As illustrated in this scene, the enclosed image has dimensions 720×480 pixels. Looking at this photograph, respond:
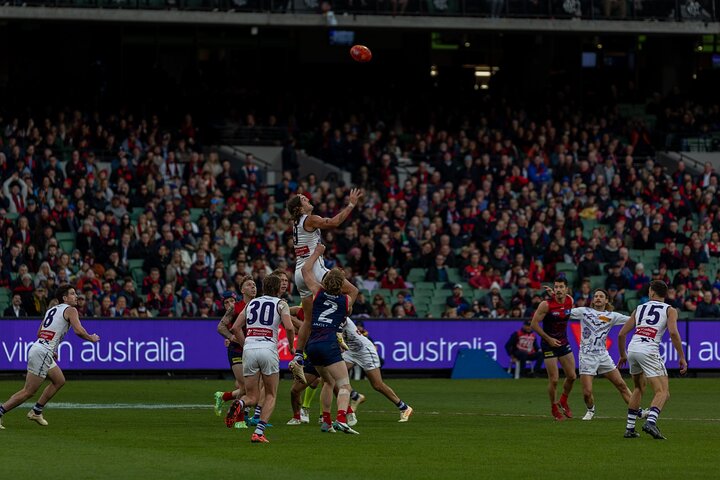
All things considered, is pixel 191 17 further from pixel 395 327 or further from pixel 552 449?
pixel 552 449

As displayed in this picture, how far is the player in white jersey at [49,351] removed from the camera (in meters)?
19.2

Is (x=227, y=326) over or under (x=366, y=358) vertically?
over

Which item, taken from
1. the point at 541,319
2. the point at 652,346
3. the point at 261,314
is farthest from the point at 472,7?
the point at 261,314

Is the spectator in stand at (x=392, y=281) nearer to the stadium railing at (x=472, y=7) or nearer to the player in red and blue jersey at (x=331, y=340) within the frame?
the stadium railing at (x=472, y=7)

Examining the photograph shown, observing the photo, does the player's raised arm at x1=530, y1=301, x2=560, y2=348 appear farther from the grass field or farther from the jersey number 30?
the jersey number 30

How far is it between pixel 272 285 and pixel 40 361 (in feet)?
A: 12.9

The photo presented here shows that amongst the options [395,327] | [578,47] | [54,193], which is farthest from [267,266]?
[578,47]

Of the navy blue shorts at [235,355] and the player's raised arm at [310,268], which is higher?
the player's raised arm at [310,268]

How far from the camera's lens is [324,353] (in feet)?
59.8

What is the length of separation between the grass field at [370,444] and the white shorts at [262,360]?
2.91ft

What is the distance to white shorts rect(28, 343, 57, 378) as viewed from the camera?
19188 millimetres

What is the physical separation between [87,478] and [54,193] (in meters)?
22.5

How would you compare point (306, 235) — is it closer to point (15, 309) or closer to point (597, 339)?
point (597, 339)

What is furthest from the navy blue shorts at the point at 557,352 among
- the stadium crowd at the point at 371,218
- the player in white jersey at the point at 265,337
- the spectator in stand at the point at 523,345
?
the stadium crowd at the point at 371,218
